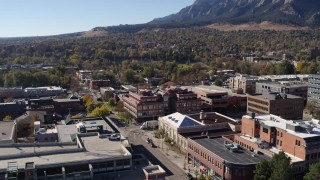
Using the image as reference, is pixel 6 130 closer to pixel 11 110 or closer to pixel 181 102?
pixel 11 110

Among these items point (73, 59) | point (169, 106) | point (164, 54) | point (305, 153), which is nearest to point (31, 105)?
point (169, 106)

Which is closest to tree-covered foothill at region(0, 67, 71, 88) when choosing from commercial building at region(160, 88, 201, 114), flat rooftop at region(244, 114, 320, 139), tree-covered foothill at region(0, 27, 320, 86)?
tree-covered foothill at region(0, 27, 320, 86)

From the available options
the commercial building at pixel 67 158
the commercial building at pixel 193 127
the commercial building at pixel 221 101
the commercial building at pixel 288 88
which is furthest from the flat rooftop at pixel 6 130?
the commercial building at pixel 288 88

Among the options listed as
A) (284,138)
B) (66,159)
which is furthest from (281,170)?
(66,159)

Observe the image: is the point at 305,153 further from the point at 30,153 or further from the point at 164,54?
the point at 164,54

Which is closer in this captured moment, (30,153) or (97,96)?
(30,153)

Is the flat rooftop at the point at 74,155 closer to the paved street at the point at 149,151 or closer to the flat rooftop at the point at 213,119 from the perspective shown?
the paved street at the point at 149,151

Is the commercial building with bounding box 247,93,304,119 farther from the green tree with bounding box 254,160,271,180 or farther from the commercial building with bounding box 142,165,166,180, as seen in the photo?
the commercial building with bounding box 142,165,166,180
